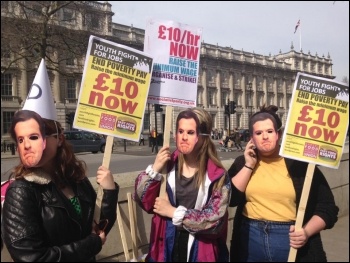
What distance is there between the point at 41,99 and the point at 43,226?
71 cm

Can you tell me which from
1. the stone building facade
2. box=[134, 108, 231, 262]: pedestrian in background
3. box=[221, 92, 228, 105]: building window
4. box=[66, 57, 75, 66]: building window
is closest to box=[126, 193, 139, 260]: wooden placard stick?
the stone building facade

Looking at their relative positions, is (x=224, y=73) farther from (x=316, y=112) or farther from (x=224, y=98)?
(x=316, y=112)

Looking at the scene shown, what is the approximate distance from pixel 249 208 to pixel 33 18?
27.5 ft

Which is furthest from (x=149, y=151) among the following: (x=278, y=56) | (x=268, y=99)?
(x=278, y=56)

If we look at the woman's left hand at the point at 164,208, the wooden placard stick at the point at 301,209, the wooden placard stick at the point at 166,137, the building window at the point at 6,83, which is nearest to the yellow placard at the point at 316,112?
the wooden placard stick at the point at 301,209

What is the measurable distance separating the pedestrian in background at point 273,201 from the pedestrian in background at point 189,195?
228 millimetres

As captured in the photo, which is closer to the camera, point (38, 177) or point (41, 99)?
point (38, 177)

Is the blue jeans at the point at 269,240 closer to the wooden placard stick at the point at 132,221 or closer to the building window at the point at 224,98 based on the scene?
the wooden placard stick at the point at 132,221

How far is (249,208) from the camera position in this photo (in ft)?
8.25

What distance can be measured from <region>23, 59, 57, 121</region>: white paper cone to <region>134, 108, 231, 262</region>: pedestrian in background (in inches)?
27.7

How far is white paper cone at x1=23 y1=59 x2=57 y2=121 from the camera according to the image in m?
2.01

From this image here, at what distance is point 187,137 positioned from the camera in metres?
2.31

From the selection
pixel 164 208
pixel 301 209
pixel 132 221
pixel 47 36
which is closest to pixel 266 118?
pixel 301 209

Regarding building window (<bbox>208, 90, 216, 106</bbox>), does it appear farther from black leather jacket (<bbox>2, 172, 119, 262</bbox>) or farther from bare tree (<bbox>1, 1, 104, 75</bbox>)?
black leather jacket (<bbox>2, 172, 119, 262</bbox>)
